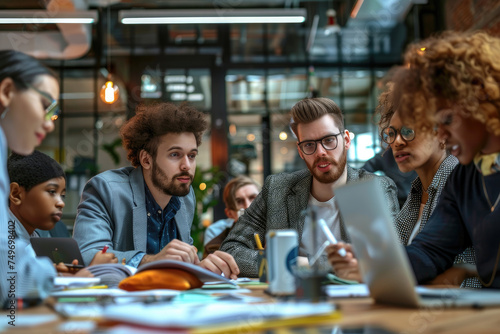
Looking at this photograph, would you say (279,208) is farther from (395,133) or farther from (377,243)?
(377,243)

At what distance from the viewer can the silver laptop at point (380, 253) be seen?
91 cm

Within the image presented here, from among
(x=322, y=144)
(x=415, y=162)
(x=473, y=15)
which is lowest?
(x=415, y=162)

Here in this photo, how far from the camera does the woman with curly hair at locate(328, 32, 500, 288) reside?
1.28 metres

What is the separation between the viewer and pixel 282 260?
1.31 metres

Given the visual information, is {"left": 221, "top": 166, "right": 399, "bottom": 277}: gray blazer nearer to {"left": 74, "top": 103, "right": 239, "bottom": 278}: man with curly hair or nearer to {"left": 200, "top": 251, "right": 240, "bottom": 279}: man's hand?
{"left": 74, "top": 103, "right": 239, "bottom": 278}: man with curly hair

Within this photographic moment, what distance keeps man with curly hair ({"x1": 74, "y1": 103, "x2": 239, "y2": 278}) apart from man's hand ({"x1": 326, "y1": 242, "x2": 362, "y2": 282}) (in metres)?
0.97

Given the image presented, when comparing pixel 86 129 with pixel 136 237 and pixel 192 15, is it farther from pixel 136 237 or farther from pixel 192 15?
pixel 136 237

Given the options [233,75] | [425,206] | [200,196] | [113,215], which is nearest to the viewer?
[425,206]

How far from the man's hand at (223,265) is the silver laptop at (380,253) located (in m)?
0.75

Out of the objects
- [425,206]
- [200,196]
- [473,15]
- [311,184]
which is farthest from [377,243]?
[473,15]

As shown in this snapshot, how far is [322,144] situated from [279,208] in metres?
0.38

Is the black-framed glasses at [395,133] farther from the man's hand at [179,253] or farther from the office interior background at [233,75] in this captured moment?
the office interior background at [233,75]

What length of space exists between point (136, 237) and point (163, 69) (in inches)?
212

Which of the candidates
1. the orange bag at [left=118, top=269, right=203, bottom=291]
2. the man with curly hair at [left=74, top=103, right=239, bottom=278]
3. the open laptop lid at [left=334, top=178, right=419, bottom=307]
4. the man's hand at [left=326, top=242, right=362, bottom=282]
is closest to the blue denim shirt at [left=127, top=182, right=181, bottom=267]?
the man with curly hair at [left=74, top=103, right=239, bottom=278]
